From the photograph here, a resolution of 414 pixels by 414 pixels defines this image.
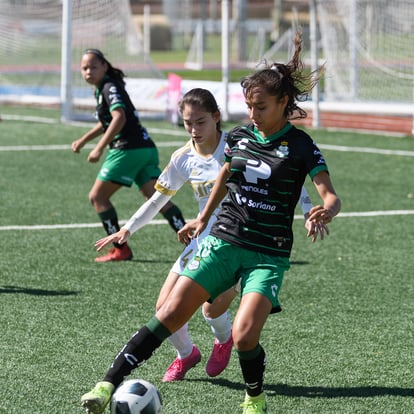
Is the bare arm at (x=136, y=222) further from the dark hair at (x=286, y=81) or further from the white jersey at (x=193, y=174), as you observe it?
the dark hair at (x=286, y=81)

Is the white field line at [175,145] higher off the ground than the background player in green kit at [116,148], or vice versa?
the background player in green kit at [116,148]

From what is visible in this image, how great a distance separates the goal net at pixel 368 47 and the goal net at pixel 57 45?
4199 millimetres

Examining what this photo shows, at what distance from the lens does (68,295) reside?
7.96 m

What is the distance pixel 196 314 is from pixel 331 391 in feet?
6.14

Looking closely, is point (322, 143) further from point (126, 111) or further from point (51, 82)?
point (51, 82)

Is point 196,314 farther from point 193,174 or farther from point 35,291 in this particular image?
point 193,174

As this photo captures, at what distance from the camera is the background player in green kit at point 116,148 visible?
9.87m

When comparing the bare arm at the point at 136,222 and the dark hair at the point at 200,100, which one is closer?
the bare arm at the point at 136,222

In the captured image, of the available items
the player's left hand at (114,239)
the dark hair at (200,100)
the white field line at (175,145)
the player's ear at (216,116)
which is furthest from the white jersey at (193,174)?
the white field line at (175,145)

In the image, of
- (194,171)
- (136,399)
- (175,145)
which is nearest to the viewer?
(136,399)

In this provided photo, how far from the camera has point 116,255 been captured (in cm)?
941

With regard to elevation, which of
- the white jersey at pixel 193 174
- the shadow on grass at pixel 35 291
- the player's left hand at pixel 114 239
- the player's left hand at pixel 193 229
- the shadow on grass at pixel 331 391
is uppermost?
the white jersey at pixel 193 174

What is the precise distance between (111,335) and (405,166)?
9.26 metres

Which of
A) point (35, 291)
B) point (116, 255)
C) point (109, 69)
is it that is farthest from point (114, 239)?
point (109, 69)
